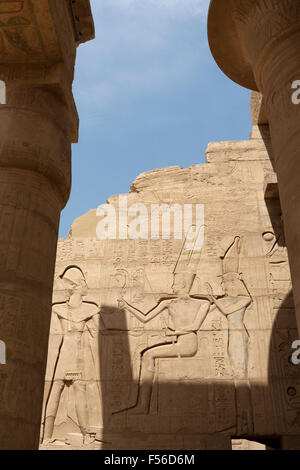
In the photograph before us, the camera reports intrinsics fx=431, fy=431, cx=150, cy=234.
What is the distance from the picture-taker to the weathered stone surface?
25.1 feet

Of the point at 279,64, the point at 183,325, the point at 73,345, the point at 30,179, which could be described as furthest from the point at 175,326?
the point at 279,64

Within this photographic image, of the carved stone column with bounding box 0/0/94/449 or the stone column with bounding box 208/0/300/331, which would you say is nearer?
the stone column with bounding box 208/0/300/331

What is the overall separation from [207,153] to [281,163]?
6804 mm

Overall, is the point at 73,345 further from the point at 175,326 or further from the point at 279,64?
the point at 279,64

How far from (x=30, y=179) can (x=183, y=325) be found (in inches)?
204

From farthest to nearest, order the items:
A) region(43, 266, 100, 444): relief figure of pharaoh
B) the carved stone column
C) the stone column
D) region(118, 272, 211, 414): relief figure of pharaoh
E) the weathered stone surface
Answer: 1. region(118, 272, 211, 414): relief figure of pharaoh
2. region(43, 266, 100, 444): relief figure of pharaoh
3. the weathered stone surface
4. the carved stone column
5. the stone column

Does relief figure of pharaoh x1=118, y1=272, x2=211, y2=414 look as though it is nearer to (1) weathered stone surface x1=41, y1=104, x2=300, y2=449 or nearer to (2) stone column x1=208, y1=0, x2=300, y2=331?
(1) weathered stone surface x1=41, y1=104, x2=300, y2=449

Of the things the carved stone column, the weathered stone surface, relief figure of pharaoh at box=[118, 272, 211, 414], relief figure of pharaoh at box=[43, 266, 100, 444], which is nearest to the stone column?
the carved stone column

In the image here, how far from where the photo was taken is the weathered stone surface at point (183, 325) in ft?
25.1

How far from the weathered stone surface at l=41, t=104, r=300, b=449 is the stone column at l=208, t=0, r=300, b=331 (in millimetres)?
4809

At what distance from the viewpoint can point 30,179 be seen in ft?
13.8

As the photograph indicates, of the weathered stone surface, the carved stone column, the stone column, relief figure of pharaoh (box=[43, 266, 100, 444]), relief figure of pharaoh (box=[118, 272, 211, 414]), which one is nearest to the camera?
the stone column
